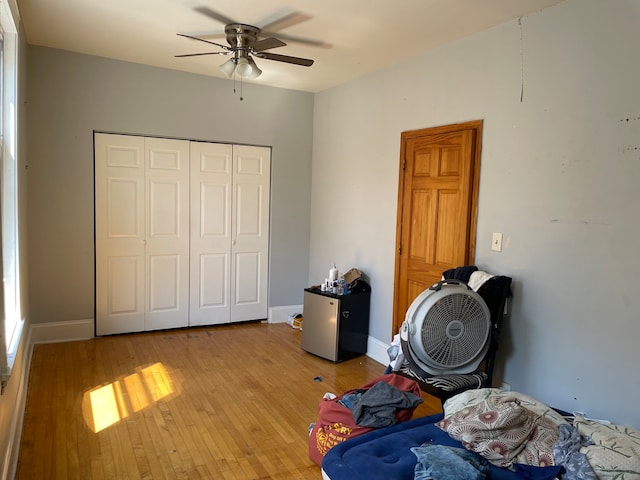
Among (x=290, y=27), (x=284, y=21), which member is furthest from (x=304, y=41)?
(x=284, y=21)

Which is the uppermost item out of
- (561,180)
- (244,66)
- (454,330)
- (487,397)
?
(244,66)

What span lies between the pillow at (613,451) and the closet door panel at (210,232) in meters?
3.70

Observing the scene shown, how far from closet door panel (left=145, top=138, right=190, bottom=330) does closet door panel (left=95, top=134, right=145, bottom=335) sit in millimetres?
86

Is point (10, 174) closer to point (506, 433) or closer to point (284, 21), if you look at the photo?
point (284, 21)

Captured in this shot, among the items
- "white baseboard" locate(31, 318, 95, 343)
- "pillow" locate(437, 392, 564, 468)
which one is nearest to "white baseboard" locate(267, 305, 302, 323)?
"white baseboard" locate(31, 318, 95, 343)

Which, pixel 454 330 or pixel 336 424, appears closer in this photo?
pixel 336 424

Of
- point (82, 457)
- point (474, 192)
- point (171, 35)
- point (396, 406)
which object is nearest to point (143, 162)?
point (171, 35)

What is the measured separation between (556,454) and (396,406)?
763 millimetres

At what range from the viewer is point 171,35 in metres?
3.54

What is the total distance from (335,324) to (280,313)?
54.0 inches

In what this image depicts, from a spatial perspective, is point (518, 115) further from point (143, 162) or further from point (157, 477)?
point (143, 162)

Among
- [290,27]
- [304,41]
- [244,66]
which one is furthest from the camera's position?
[304,41]

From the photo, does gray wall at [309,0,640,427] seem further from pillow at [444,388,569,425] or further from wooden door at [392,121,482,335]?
pillow at [444,388,569,425]

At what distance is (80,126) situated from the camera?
4227 millimetres
